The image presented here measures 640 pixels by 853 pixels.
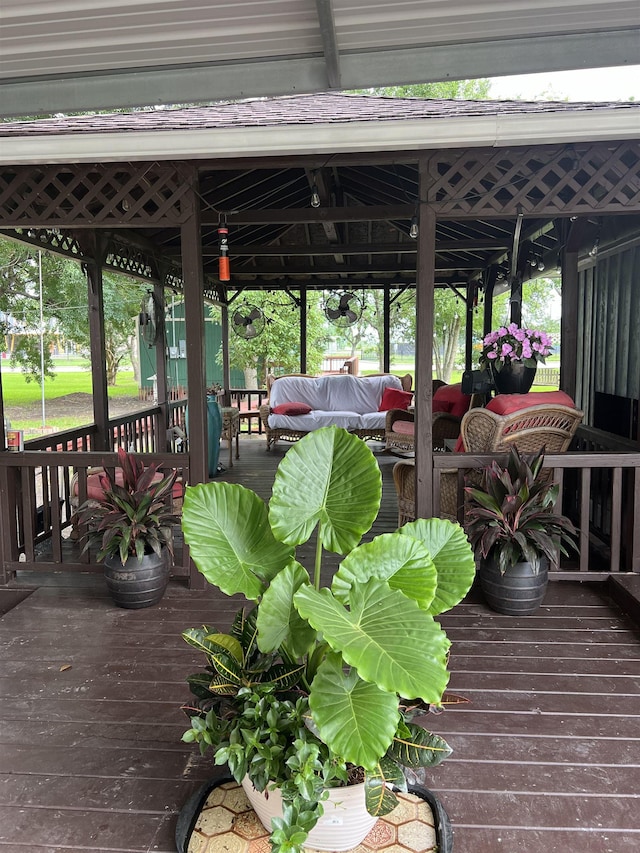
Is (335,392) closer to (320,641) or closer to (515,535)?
(515,535)

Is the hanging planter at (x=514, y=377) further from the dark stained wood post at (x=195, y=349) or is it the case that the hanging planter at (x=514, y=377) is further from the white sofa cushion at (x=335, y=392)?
the white sofa cushion at (x=335, y=392)

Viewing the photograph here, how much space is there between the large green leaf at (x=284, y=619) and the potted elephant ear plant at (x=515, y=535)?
1653 millimetres

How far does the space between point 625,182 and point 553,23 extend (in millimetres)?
1834

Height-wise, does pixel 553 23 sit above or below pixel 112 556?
above

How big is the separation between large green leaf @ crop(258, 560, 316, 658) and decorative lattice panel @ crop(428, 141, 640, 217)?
238cm

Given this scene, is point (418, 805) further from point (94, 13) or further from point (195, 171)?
point (195, 171)

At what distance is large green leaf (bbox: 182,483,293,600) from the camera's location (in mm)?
1714

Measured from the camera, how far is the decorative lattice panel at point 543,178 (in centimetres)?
317

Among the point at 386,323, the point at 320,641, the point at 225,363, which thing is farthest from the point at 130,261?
A: the point at 320,641

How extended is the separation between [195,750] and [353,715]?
1.00 metres

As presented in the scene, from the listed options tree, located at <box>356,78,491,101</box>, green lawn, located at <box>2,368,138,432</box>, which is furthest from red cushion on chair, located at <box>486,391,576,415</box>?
tree, located at <box>356,78,491,101</box>

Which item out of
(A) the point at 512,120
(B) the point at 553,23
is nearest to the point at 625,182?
(A) the point at 512,120

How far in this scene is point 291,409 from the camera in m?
8.51

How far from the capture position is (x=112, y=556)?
3.29 meters
